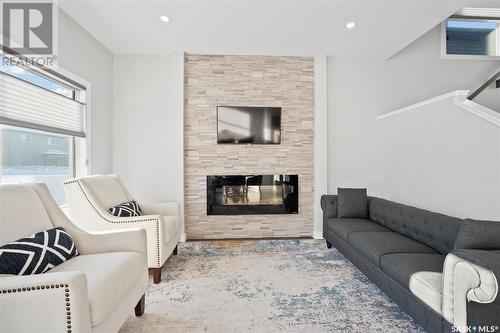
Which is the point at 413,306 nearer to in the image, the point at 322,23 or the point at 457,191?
the point at 457,191

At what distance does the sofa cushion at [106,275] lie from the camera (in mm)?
1235

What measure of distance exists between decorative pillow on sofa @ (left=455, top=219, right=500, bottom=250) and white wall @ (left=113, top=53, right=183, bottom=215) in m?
3.30

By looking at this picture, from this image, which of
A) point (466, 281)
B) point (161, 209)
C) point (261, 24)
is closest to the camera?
point (466, 281)

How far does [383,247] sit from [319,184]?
5.84ft

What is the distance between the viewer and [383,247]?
207 cm

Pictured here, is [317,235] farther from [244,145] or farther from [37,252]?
[37,252]

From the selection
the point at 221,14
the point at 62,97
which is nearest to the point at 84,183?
the point at 62,97

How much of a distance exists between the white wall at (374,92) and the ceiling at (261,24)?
1.31 ft

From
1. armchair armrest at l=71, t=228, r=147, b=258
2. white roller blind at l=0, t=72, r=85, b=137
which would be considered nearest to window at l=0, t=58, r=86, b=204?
white roller blind at l=0, t=72, r=85, b=137

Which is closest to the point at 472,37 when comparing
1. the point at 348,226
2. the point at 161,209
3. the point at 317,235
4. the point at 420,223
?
the point at 420,223

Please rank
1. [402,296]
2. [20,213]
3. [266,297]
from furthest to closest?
[266,297], [402,296], [20,213]

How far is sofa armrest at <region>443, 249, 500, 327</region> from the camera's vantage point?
46.2 inches

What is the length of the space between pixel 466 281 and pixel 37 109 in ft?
→ 11.5

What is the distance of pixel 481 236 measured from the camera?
4.83 feet
